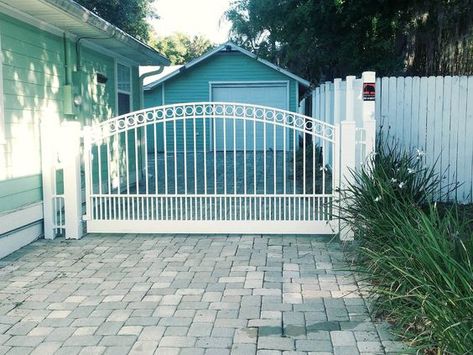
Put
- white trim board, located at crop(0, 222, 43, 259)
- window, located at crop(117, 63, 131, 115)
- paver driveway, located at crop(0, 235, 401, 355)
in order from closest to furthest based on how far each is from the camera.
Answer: paver driveway, located at crop(0, 235, 401, 355) < white trim board, located at crop(0, 222, 43, 259) < window, located at crop(117, 63, 131, 115)

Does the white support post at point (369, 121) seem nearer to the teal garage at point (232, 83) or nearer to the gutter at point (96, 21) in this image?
the gutter at point (96, 21)

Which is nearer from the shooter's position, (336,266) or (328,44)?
(336,266)

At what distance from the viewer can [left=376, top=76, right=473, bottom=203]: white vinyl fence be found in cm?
788

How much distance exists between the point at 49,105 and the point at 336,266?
4.46m

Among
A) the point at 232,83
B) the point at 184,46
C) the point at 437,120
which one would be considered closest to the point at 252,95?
the point at 232,83

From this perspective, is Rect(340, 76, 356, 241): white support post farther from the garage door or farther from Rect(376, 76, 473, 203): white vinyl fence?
the garage door

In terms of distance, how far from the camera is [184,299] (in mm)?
4547

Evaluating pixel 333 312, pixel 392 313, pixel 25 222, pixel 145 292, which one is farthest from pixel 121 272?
pixel 392 313

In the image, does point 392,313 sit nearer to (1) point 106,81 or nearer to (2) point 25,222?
(2) point 25,222

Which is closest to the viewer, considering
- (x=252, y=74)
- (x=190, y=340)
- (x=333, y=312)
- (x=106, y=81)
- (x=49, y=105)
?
(x=190, y=340)

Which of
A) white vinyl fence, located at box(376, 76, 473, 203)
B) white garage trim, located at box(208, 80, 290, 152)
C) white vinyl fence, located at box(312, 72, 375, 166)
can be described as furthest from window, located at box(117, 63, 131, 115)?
white garage trim, located at box(208, 80, 290, 152)

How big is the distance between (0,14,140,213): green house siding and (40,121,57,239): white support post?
5.6 inches

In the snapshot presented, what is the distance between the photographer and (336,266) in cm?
548

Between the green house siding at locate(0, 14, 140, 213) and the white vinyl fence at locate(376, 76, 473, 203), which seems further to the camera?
the white vinyl fence at locate(376, 76, 473, 203)
